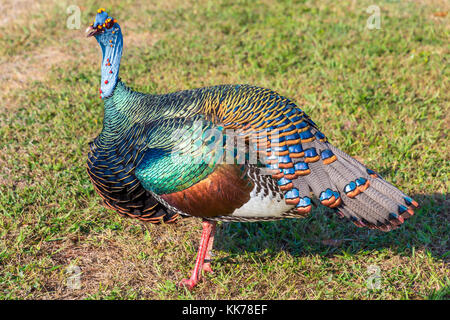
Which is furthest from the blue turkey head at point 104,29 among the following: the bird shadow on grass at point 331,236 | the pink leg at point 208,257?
the bird shadow on grass at point 331,236

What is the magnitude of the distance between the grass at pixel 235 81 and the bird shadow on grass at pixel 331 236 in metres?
0.01

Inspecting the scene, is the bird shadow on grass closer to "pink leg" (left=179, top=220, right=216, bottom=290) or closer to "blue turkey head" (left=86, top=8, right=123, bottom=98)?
"pink leg" (left=179, top=220, right=216, bottom=290)

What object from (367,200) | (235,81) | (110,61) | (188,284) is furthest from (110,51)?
(235,81)

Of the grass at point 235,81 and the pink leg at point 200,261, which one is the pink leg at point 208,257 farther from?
the pink leg at point 200,261

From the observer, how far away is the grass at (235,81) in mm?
3969

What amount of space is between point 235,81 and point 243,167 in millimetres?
3513

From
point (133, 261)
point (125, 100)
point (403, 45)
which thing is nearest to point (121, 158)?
point (125, 100)

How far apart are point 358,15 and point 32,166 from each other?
5.78 meters

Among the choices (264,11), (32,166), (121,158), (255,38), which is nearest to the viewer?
(121,158)

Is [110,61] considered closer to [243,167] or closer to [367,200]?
[243,167]

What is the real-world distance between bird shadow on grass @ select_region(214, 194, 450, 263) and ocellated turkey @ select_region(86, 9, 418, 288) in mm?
891

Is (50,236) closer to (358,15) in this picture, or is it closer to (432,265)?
(432,265)

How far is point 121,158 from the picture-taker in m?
3.63

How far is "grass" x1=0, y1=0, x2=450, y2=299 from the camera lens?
3.97 meters
